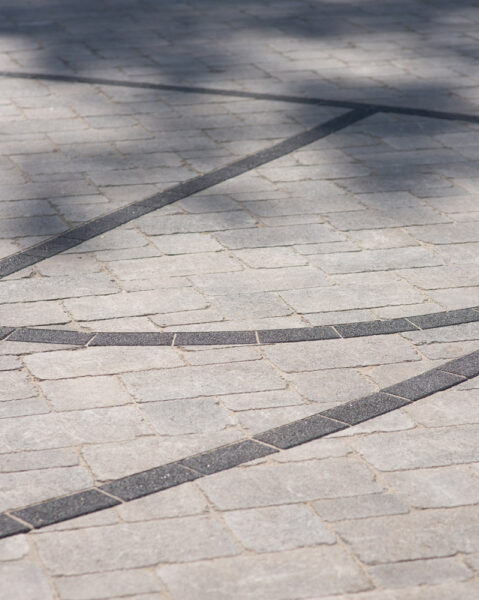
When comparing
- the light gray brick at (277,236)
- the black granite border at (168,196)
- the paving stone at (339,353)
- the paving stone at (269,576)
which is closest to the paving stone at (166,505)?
the paving stone at (269,576)

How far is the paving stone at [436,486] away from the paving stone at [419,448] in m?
0.05

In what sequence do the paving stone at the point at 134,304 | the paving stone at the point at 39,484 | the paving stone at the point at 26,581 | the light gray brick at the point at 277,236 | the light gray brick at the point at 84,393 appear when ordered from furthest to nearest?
the light gray brick at the point at 277,236 < the paving stone at the point at 134,304 < the light gray brick at the point at 84,393 < the paving stone at the point at 39,484 < the paving stone at the point at 26,581

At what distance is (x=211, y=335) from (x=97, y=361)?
57 centimetres

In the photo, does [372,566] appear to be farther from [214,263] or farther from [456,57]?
[456,57]

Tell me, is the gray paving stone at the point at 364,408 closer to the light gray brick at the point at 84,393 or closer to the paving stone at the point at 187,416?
the paving stone at the point at 187,416

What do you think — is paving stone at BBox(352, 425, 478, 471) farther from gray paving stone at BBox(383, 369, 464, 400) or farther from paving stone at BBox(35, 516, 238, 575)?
paving stone at BBox(35, 516, 238, 575)

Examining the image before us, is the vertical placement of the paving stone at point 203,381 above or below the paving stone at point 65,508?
above

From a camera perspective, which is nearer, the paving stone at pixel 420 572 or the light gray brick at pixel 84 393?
the paving stone at pixel 420 572

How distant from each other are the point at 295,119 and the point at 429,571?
16.2 feet

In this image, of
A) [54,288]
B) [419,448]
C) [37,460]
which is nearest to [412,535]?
[419,448]

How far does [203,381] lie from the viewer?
436 cm

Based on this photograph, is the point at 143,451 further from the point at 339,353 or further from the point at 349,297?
the point at 349,297

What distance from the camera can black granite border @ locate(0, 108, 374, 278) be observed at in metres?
5.50

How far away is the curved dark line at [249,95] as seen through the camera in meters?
7.84
